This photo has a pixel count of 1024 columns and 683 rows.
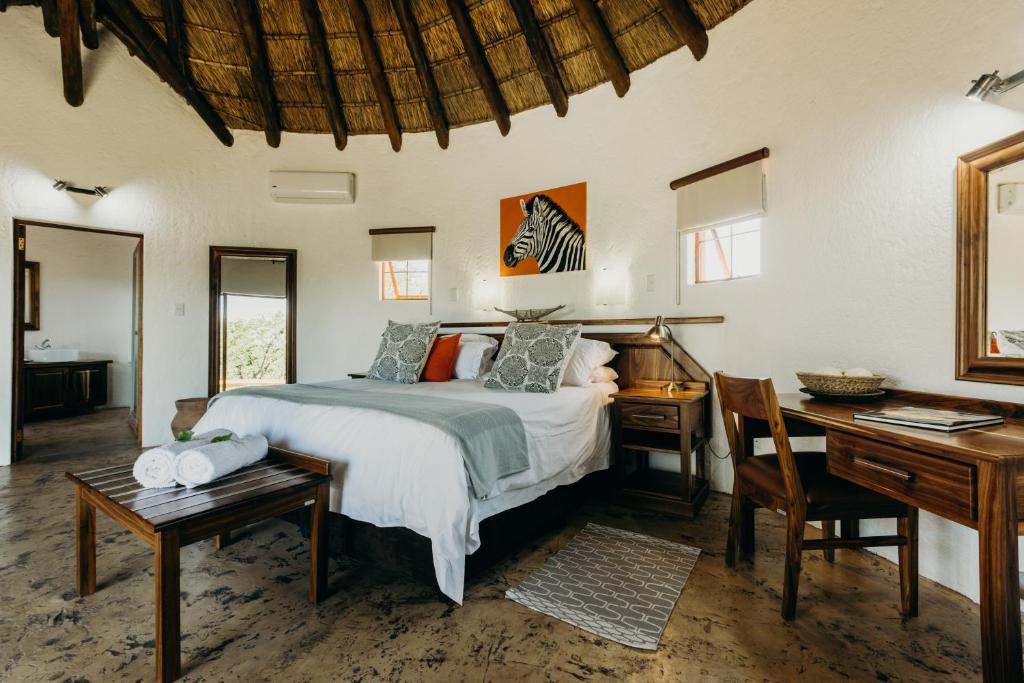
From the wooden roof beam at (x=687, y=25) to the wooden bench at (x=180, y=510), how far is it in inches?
130

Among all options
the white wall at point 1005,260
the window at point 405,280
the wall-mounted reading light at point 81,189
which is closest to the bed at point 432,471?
the white wall at point 1005,260

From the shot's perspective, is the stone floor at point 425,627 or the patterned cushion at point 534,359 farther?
the patterned cushion at point 534,359

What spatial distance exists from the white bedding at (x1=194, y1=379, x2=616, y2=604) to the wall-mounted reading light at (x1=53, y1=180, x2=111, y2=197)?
2900 mm

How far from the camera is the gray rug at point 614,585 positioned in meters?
1.63

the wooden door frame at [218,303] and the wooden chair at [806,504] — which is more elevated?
the wooden door frame at [218,303]

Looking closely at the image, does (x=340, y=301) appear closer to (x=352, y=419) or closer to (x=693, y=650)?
(x=352, y=419)

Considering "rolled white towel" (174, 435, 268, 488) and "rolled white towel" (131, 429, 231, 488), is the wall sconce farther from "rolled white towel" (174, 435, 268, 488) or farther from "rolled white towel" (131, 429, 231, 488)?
"rolled white towel" (131, 429, 231, 488)

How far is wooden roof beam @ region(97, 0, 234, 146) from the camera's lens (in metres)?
3.69

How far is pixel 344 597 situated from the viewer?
1789 mm

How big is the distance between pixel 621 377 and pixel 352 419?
2.10 m

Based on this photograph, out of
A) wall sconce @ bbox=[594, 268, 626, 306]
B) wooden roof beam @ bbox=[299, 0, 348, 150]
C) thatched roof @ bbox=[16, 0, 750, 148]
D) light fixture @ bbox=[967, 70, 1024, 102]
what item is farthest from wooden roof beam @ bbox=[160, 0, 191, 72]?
light fixture @ bbox=[967, 70, 1024, 102]

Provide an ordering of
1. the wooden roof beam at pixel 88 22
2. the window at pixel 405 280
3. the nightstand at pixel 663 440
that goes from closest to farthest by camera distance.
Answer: the nightstand at pixel 663 440 → the wooden roof beam at pixel 88 22 → the window at pixel 405 280

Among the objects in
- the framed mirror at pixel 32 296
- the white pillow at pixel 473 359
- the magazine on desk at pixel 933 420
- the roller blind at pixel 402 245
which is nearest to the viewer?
the magazine on desk at pixel 933 420

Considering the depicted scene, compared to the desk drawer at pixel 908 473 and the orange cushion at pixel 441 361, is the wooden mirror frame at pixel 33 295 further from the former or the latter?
the desk drawer at pixel 908 473
